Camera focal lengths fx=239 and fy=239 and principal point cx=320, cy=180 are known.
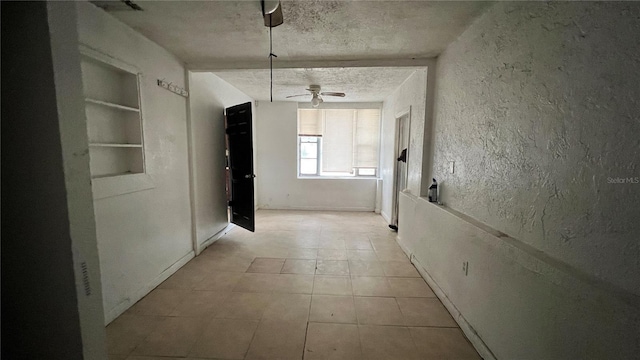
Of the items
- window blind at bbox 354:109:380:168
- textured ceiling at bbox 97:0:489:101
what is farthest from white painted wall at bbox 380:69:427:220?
window blind at bbox 354:109:380:168

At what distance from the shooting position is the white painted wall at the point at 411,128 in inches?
115

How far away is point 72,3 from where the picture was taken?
31.9 inches

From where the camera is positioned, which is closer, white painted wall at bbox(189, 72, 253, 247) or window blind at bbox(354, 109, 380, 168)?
white painted wall at bbox(189, 72, 253, 247)

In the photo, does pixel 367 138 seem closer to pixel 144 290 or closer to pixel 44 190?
pixel 144 290

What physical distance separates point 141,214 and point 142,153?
0.57m

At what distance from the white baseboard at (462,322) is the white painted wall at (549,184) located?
0.09 ft

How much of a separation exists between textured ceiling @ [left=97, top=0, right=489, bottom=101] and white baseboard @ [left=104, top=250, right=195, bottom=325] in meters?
2.35

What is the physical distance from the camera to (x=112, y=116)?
79.2 inches

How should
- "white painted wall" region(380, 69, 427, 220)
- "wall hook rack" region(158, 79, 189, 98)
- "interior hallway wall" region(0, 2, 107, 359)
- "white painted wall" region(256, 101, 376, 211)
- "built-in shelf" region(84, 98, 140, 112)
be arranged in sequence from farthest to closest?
"white painted wall" region(256, 101, 376, 211), "white painted wall" region(380, 69, 427, 220), "wall hook rack" region(158, 79, 189, 98), "built-in shelf" region(84, 98, 140, 112), "interior hallway wall" region(0, 2, 107, 359)

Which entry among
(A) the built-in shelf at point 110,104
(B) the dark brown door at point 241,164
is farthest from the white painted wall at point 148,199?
(B) the dark brown door at point 241,164

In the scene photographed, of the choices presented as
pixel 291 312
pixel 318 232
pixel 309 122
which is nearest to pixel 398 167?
pixel 318 232

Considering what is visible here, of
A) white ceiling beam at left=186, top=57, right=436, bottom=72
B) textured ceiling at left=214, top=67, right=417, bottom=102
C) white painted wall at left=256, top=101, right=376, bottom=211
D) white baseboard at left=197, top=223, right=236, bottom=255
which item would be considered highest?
textured ceiling at left=214, top=67, right=417, bottom=102

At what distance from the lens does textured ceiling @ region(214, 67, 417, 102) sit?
3.30m

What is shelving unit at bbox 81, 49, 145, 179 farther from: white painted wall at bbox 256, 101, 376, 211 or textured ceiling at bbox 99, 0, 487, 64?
white painted wall at bbox 256, 101, 376, 211
